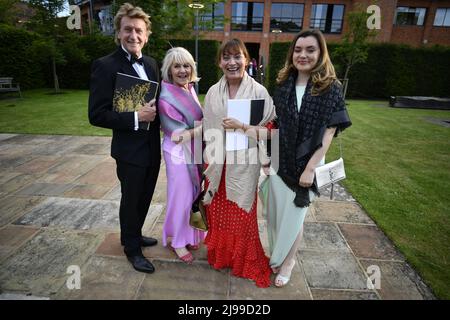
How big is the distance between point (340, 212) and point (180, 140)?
2449 millimetres

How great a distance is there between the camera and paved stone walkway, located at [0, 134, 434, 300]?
7.73 feet

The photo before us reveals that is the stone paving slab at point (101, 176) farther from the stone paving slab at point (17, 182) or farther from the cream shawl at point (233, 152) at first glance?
the cream shawl at point (233, 152)

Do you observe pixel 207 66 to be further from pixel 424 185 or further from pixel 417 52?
pixel 424 185

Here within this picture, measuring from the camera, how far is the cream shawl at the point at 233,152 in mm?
2207

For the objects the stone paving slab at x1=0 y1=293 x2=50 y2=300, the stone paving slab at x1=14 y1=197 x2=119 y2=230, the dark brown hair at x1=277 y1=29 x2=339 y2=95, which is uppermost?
the dark brown hair at x1=277 y1=29 x2=339 y2=95

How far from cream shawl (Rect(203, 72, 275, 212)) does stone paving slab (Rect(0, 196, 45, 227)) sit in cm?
261

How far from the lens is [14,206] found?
12.1 ft

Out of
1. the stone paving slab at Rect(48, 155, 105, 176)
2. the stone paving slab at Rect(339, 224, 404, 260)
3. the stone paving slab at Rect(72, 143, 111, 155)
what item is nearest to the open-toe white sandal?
the stone paving slab at Rect(339, 224, 404, 260)

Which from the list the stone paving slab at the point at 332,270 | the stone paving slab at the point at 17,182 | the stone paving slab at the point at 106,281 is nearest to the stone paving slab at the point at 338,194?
the stone paving slab at the point at 332,270

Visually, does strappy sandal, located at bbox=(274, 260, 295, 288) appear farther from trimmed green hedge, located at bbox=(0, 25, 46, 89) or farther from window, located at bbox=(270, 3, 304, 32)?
window, located at bbox=(270, 3, 304, 32)

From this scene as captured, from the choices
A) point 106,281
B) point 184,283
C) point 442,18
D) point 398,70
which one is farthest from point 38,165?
point 442,18

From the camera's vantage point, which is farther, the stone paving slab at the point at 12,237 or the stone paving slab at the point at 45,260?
the stone paving slab at the point at 12,237

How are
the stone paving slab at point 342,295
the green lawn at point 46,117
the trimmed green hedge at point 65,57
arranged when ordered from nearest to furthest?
the stone paving slab at point 342,295, the green lawn at point 46,117, the trimmed green hedge at point 65,57

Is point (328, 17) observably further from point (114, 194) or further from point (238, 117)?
point (238, 117)
